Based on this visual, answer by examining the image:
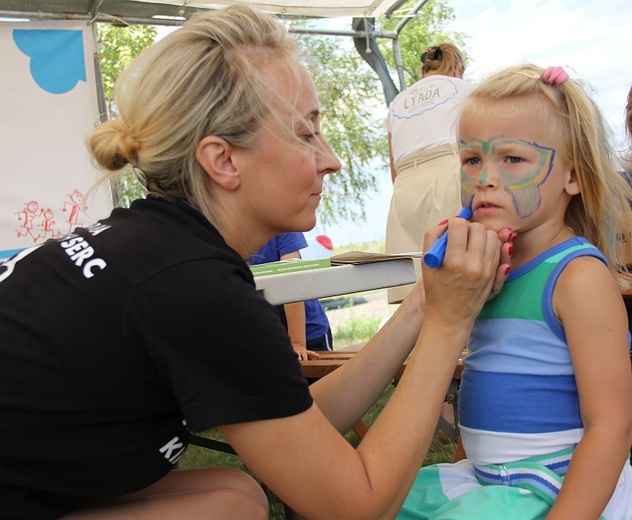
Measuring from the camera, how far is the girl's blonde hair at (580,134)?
1.33 metres

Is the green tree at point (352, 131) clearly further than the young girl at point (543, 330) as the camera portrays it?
Yes

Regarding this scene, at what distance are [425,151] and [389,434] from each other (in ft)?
8.74

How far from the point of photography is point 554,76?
1.33m

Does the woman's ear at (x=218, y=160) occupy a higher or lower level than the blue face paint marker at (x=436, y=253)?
higher

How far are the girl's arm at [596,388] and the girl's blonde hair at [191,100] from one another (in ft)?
2.09

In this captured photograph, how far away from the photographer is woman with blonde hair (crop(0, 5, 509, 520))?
0.99m

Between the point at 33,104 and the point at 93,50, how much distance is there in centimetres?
45

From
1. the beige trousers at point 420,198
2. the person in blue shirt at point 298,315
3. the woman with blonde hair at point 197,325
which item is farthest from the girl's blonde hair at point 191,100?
the beige trousers at point 420,198

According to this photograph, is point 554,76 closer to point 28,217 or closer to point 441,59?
point 441,59

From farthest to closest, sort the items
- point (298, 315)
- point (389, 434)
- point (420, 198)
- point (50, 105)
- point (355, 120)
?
point (355, 120) < point (50, 105) < point (420, 198) < point (298, 315) < point (389, 434)

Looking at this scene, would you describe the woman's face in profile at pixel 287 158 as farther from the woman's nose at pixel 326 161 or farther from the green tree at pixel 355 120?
the green tree at pixel 355 120

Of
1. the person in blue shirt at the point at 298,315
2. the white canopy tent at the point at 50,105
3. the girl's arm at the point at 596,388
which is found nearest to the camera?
the girl's arm at the point at 596,388

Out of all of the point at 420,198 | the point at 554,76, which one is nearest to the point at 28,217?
the point at 420,198

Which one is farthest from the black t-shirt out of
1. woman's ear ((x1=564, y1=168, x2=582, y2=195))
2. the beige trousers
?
the beige trousers
